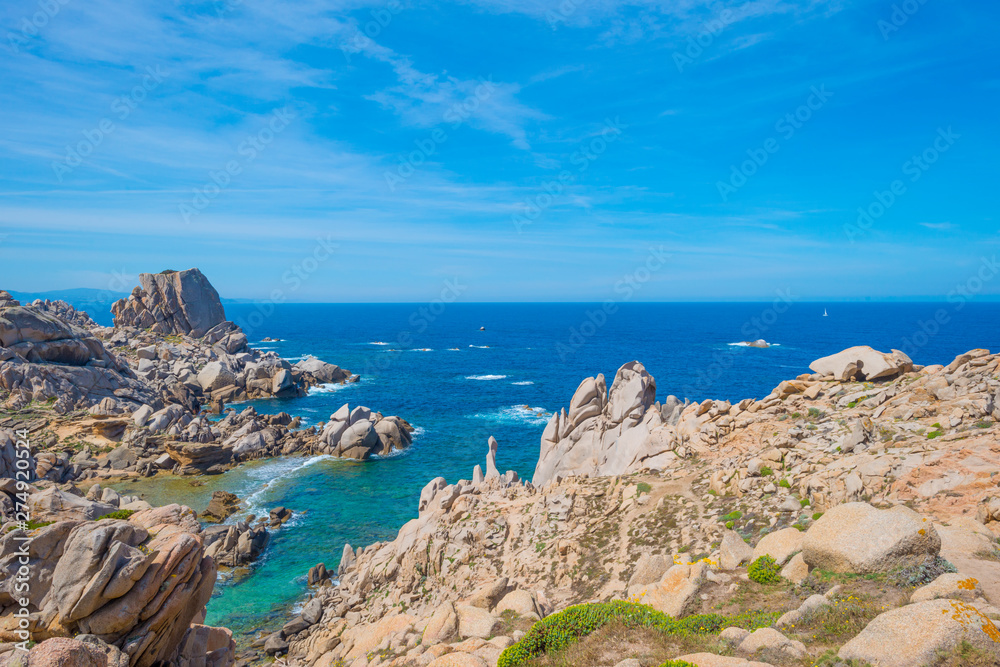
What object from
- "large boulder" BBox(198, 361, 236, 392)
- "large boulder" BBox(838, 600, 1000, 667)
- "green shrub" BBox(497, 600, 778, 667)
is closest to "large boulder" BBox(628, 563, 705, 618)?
"green shrub" BBox(497, 600, 778, 667)

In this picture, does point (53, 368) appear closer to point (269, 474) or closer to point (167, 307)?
point (269, 474)

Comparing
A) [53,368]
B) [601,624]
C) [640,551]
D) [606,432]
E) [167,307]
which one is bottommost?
[640,551]

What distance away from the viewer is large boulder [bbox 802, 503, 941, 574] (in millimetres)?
14508

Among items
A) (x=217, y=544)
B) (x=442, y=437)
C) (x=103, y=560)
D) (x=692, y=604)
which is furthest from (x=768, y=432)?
(x=442, y=437)

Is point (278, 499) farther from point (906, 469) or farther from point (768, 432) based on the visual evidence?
point (906, 469)

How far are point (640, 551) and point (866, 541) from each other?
33.4ft

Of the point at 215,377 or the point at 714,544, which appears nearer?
the point at 714,544

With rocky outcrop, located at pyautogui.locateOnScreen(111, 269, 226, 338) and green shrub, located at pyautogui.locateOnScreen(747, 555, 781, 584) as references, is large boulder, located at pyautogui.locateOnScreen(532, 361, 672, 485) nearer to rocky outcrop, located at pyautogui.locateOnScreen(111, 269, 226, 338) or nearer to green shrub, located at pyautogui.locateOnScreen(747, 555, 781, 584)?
green shrub, located at pyautogui.locateOnScreen(747, 555, 781, 584)

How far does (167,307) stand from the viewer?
130 meters

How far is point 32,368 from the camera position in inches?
2511

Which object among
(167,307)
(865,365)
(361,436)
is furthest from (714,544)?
(167,307)

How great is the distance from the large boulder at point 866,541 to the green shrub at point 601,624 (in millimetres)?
2793

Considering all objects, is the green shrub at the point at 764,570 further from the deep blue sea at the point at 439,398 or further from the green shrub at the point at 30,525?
the deep blue sea at the point at 439,398

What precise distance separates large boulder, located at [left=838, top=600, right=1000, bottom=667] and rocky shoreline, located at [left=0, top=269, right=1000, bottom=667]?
0.16 ft
